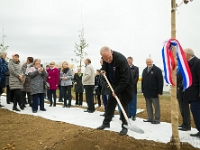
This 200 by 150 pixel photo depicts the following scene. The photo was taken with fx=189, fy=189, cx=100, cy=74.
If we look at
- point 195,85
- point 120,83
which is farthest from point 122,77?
point 195,85

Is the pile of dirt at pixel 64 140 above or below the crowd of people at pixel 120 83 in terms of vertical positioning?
A: below

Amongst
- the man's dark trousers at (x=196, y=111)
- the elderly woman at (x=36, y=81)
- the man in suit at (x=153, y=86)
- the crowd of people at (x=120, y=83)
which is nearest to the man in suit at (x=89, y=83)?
the crowd of people at (x=120, y=83)

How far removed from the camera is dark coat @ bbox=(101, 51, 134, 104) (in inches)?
174

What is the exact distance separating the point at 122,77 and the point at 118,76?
0.22 m

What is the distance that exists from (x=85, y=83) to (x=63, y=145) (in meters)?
3.85

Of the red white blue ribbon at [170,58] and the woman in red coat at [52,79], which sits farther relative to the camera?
the woman in red coat at [52,79]

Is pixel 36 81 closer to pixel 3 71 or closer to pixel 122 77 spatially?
pixel 3 71

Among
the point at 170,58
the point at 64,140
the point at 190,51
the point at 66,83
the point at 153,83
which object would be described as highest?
the point at 190,51

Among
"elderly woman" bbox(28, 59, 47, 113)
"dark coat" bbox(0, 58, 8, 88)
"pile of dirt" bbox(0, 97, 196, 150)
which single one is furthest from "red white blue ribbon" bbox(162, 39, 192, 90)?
"dark coat" bbox(0, 58, 8, 88)

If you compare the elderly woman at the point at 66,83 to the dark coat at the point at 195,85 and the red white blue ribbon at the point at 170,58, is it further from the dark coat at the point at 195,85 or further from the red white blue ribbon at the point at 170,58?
the red white blue ribbon at the point at 170,58

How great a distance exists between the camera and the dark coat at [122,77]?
4414 millimetres

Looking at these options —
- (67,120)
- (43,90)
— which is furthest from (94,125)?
(43,90)

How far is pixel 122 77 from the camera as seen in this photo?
4430 millimetres

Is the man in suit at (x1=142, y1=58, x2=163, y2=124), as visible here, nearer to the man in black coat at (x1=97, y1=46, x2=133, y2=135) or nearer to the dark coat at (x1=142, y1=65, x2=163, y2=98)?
the dark coat at (x1=142, y1=65, x2=163, y2=98)
